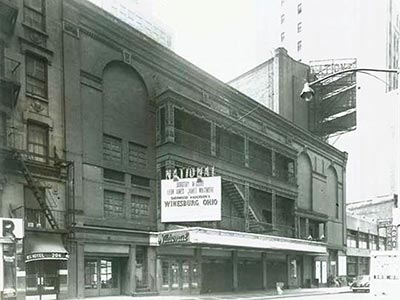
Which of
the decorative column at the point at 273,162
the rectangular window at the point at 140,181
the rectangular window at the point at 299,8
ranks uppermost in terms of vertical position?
the rectangular window at the point at 299,8

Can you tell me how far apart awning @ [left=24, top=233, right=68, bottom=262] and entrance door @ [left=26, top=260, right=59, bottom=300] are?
0.26ft

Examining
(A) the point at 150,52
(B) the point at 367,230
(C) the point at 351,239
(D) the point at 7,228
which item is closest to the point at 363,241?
(C) the point at 351,239

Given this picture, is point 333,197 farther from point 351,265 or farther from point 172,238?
point 172,238

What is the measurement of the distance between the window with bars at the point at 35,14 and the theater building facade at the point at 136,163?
0.07 feet

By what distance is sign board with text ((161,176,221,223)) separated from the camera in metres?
6.46

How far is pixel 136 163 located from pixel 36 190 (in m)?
2.09

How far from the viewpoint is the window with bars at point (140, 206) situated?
290 inches

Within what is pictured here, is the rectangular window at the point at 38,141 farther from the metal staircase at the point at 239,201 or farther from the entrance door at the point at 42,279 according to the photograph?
the metal staircase at the point at 239,201

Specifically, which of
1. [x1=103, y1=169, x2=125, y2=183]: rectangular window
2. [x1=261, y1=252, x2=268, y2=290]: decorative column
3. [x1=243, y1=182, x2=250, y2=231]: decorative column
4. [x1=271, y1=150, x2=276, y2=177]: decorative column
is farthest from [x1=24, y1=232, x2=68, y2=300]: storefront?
[x1=261, y1=252, x2=268, y2=290]: decorative column

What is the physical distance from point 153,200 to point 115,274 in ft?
3.71

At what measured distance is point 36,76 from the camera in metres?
5.94

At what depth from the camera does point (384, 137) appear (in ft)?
20.7

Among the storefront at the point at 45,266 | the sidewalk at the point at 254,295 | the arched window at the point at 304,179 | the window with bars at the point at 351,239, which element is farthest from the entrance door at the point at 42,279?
the window with bars at the point at 351,239

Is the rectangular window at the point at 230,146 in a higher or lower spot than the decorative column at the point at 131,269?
higher
